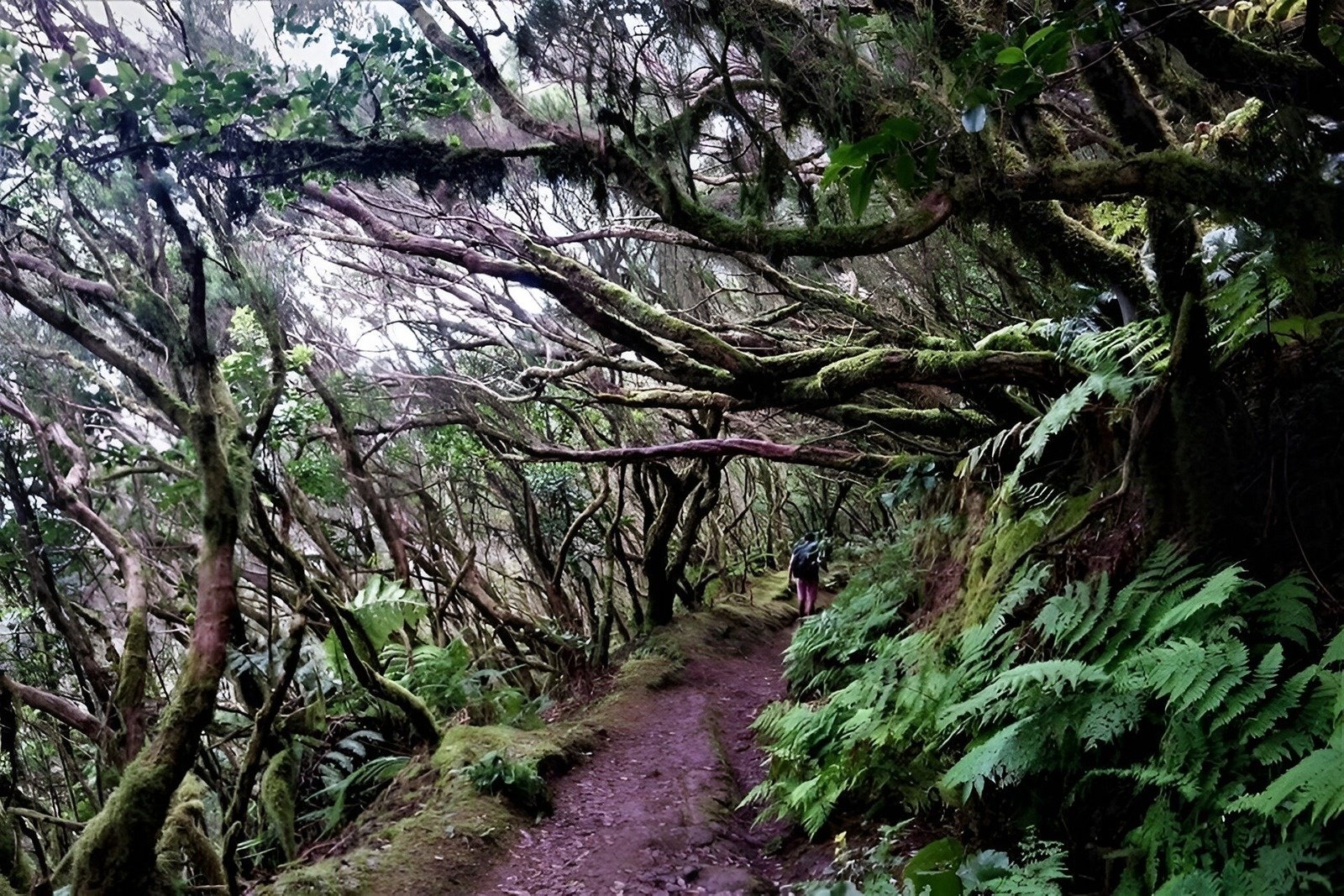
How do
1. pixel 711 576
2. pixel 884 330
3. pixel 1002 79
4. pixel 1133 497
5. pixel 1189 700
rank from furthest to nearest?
1. pixel 711 576
2. pixel 884 330
3. pixel 1133 497
4. pixel 1189 700
5. pixel 1002 79

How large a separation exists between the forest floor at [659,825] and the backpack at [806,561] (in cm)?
292

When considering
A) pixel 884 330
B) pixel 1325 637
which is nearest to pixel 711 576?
pixel 884 330

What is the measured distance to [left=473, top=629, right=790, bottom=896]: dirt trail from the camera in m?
5.10

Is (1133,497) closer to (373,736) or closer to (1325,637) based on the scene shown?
(1325,637)

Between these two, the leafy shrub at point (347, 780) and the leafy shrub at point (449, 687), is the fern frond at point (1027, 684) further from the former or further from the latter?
the leafy shrub at point (449, 687)

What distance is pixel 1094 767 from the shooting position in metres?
3.41

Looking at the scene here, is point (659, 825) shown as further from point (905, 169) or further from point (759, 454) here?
point (905, 169)

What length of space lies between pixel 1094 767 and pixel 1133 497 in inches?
63.4

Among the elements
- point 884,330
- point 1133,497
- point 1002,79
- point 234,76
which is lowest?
point 1133,497

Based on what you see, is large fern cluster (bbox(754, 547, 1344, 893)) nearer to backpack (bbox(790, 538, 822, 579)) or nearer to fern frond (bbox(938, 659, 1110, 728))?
fern frond (bbox(938, 659, 1110, 728))

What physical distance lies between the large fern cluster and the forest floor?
0.73 m

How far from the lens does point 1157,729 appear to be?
3.34 m

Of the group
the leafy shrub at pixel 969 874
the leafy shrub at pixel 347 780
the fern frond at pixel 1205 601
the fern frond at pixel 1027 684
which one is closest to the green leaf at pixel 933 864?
the leafy shrub at pixel 969 874

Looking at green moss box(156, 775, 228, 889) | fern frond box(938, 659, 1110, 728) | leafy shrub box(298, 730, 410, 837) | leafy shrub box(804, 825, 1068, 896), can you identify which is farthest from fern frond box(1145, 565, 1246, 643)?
leafy shrub box(298, 730, 410, 837)
